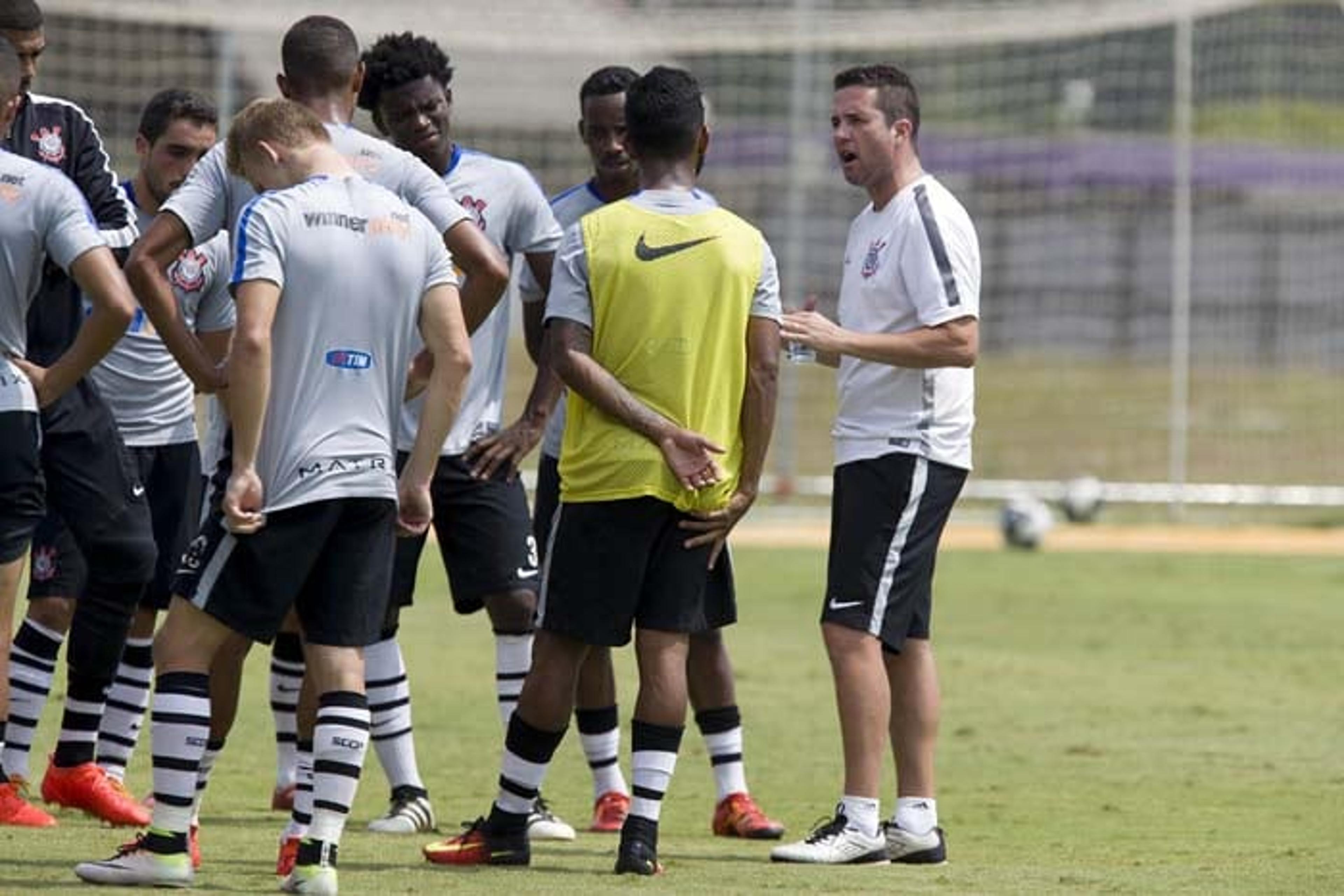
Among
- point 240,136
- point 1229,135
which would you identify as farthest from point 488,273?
point 1229,135

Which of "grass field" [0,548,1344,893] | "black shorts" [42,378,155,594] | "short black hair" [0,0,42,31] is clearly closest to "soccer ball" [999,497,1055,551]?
"grass field" [0,548,1344,893]

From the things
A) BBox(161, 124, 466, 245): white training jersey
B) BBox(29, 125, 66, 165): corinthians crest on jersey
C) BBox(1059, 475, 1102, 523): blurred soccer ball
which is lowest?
BBox(1059, 475, 1102, 523): blurred soccer ball

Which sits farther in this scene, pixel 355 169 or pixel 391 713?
pixel 391 713

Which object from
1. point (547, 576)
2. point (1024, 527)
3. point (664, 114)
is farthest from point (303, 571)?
point (1024, 527)

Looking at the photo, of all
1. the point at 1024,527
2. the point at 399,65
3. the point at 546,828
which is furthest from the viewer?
the point at 1024,527

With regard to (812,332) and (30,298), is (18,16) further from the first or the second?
(812,332)

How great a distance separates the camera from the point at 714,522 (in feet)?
23.7

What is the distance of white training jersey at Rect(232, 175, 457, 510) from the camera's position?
21.4ft

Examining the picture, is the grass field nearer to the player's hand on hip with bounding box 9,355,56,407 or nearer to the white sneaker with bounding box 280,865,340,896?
the white sneaker with bounding box 280,865,340,896

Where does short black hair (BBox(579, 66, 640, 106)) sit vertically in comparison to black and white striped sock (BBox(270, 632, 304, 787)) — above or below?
above

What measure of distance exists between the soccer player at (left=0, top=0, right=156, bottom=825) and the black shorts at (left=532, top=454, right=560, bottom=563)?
53.0 inches

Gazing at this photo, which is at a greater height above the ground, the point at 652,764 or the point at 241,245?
the point at 241,245

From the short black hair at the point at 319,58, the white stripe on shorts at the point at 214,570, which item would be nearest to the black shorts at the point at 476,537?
the short black hair at the point at 319,58

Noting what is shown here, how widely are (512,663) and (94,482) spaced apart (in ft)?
5.48
